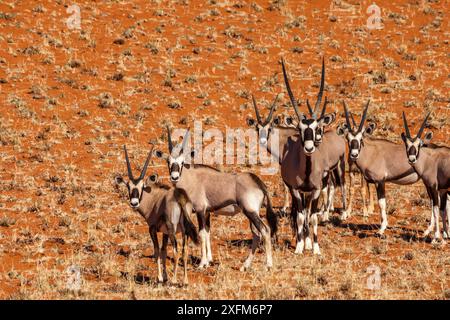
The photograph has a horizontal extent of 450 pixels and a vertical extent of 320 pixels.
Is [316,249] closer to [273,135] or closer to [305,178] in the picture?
[305,178]

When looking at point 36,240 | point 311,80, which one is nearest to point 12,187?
point 36,240

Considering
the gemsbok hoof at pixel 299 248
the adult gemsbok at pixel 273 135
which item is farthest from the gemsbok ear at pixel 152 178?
the adult gemsbok at pixel 273 135

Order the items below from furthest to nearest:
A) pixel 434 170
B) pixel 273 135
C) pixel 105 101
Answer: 1. pixel 105 101
2. pixel 273 135
3. pixel 434 170

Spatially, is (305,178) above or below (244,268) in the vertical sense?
above

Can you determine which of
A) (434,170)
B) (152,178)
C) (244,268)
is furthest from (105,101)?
(244,268)

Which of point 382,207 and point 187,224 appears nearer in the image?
point 187,224

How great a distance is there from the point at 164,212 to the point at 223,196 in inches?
73.3

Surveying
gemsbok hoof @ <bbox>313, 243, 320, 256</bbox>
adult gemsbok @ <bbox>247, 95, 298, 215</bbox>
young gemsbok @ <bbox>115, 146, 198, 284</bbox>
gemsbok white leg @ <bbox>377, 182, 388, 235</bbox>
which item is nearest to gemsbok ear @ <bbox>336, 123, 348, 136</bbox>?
adult gemsbok @ <bbox>247, 95, 298, 215</bbox>

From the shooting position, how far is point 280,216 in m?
20.7

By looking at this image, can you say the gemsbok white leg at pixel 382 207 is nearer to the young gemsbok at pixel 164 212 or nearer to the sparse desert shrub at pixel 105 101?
the young gemsbok at pixel 164 212

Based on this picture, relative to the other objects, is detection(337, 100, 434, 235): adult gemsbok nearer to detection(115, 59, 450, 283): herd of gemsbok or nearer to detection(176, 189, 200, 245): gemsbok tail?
detection(115, 59, 450, 283): herd of gemsbok

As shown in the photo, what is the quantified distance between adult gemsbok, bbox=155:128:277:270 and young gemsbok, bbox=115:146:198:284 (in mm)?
1083

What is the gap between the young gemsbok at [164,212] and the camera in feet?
44.8

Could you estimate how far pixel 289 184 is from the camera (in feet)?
56.5
